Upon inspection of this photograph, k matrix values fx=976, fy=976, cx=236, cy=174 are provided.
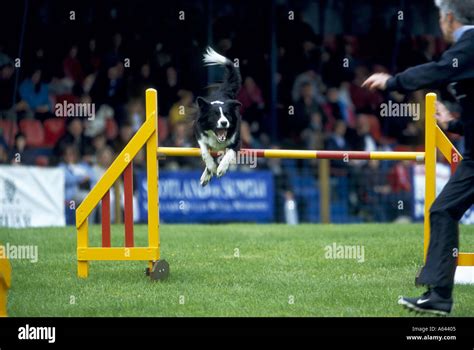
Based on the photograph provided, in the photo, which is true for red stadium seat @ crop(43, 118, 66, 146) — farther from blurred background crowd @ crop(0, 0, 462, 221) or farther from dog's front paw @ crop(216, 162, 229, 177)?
dog's front paw @ crop(216, 162, 229, 177)

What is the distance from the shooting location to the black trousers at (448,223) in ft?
21.2

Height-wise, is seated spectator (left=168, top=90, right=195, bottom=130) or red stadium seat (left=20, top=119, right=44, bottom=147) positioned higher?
seated spectator (left=168, top=90, right=195, bottom=130)

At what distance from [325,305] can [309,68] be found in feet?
36.3

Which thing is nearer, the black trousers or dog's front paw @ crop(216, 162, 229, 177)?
the black trousers

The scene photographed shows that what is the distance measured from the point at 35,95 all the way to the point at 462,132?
11.2m

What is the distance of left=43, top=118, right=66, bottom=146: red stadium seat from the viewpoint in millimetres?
16375

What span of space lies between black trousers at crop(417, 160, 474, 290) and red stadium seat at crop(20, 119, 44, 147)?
1092cm

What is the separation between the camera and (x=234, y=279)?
855 centimetres

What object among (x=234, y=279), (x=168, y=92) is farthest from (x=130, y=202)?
(x=168, y=92)

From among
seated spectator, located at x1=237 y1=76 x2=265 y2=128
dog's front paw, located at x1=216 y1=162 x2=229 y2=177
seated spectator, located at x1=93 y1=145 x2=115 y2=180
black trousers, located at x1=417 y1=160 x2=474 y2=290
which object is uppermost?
seated spectator, located at x1=237 y1=76 x2=265 y2=128

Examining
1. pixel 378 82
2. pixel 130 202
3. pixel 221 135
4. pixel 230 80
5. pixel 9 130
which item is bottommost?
pixel 130 202

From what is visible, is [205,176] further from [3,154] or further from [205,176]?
[3,154]

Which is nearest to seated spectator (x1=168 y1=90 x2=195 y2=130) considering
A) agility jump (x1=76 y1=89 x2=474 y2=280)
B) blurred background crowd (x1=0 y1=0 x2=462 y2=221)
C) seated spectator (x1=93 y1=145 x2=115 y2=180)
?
blurred background crowd (x1=0 y1=0 x2=462 y2=221)
